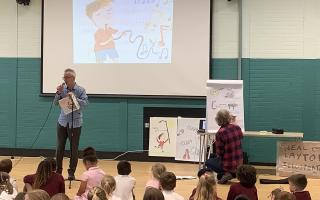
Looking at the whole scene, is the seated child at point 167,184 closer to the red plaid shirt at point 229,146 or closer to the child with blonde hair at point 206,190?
the child with blonde hair at point 206,190

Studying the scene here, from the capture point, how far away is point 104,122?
8.70m

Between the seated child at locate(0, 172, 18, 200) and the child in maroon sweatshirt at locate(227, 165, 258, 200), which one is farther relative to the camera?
the child in maroon sweatshirt at locate(227, 165, 258, 200)

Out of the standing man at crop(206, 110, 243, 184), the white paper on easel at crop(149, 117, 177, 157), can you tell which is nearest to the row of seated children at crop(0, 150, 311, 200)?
the standing man at crop(206, 110, 243, 184)

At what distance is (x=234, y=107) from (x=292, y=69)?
148 cm

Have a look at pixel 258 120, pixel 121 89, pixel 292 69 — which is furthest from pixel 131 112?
pixel 292 69

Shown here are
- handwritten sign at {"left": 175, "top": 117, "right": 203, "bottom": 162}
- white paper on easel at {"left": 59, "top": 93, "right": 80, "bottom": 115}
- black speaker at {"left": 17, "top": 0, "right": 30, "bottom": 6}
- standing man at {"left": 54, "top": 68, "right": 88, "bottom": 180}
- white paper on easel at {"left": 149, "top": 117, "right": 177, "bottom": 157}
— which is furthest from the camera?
black speaker at {"left": 17, "top": 0, "right": 30, "bottom": 6}

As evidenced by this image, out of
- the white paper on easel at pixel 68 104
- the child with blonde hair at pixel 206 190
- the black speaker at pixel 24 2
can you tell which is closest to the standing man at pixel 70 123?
the white paper on easel at pixel 68 104

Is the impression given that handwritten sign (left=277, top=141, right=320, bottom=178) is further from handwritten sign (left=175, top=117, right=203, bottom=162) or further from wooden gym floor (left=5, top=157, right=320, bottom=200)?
handwritten sign (left=175, top=117, right=203, bottom=162)

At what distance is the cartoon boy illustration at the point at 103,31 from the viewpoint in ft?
28.3

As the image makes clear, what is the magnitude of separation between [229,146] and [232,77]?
74.8 inches

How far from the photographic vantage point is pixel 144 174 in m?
7.25

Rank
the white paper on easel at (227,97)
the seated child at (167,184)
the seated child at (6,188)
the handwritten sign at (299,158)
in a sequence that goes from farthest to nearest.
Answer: the white paper on easel at (227,97)
the handwritten sign at (299,158)
the seated child at (167,184)
the seated child at (6,188)

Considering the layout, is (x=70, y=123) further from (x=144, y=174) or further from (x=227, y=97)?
(x=227, y=97)

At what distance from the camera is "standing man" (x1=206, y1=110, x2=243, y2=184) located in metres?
6.76
